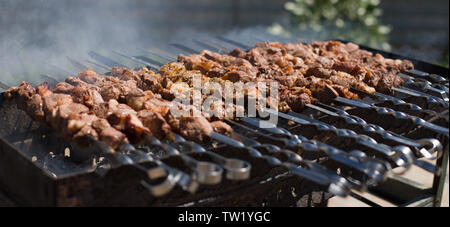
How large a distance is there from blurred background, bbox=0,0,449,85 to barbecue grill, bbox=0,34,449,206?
434mm

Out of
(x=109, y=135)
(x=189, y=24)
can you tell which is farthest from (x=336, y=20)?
(x=109, y=135)

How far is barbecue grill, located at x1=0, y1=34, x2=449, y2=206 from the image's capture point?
2.10 meters

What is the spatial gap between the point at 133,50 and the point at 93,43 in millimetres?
352

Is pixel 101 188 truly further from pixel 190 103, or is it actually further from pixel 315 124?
pixel 315 124

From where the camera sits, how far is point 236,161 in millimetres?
2088

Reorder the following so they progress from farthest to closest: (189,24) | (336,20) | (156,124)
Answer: (189,24), (336,20), (156,124)

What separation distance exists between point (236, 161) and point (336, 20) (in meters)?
5.69

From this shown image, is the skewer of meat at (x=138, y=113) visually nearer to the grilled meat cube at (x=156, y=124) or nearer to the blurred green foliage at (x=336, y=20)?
the grilled meat cube at (x=156, y=124)

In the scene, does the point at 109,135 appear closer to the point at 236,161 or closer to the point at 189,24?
the point at 236,161

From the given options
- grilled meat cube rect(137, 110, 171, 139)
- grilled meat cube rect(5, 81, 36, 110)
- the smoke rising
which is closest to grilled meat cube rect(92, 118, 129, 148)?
grilled meat cube rect(137, 110, 171, 139)

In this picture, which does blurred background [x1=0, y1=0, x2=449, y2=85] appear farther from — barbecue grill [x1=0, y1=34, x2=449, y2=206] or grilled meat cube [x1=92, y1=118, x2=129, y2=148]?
grilled meat cube [x1=92, y1=118, x2=129, y2=148]

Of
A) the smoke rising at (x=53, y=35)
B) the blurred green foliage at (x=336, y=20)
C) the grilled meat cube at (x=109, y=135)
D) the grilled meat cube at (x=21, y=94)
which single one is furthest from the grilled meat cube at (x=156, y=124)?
the blurred green foliage at (x=336, y=20)

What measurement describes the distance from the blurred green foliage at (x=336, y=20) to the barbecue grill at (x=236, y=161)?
3.72 m

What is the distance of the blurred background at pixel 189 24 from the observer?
12.7ft
